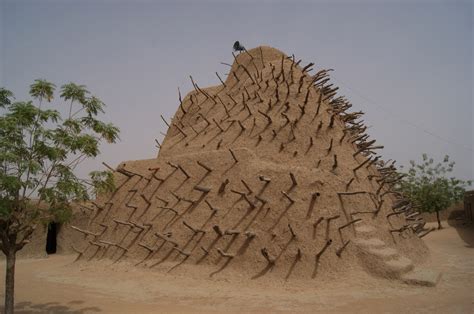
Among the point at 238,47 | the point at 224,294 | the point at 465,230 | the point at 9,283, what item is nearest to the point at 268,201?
the point at 224,294

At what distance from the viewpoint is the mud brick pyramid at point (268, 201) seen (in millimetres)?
12281

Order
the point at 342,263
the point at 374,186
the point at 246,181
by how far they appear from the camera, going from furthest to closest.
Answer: the point at 374,186, the point at 246,181, the point at 342,263

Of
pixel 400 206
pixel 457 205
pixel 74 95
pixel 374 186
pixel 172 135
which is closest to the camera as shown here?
pixel 74 95

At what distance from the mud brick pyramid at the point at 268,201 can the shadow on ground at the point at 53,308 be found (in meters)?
3.72

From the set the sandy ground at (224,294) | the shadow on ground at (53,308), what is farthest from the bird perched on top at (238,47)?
the shadow on ground at (53,308)

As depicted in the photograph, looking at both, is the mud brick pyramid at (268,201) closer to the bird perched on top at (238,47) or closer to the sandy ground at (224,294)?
the sandy ground at (224,294)

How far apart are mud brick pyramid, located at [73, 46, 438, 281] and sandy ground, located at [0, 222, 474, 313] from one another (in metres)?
0.59

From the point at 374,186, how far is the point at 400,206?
→ 7.08 feet

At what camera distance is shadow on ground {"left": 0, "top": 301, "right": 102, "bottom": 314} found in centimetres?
949

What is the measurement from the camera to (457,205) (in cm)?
3388

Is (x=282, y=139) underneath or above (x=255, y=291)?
above

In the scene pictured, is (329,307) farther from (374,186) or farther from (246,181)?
(374,186)

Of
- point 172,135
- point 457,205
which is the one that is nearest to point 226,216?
point 172,135

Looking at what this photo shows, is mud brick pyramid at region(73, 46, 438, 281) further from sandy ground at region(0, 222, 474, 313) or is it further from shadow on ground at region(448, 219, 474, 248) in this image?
shadow on ground at region(448, 219, 474, 248)
